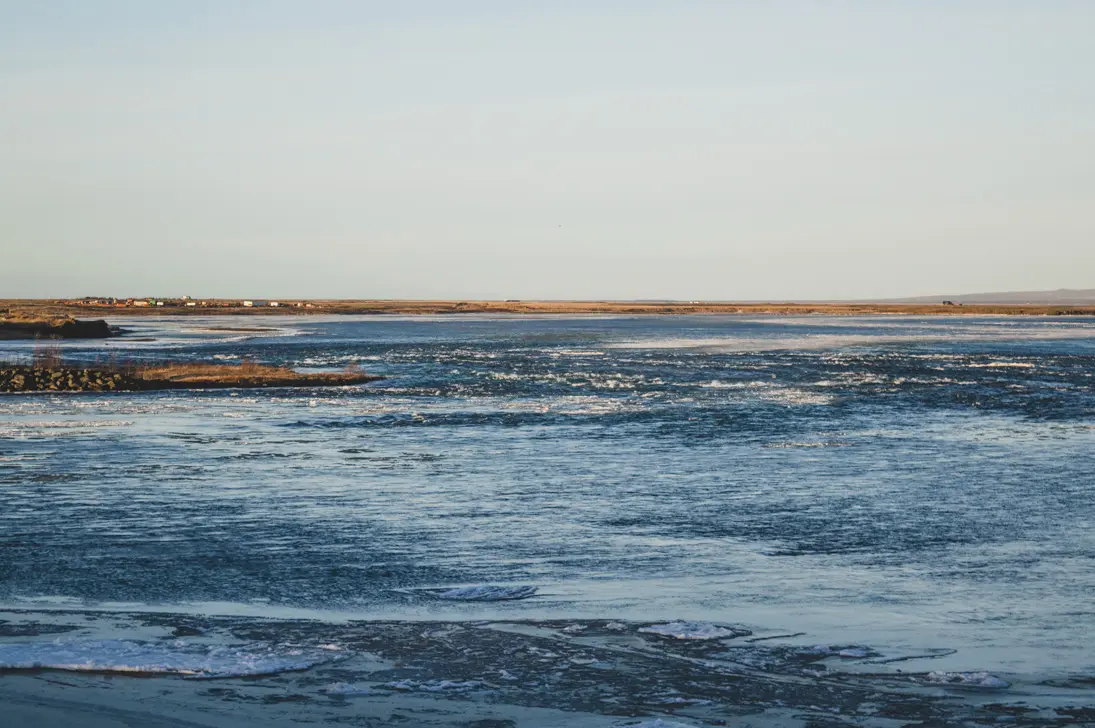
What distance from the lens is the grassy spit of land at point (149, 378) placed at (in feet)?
157

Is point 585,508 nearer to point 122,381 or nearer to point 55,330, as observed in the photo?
point 122,381

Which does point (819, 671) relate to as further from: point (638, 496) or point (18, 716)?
point (638, 496)

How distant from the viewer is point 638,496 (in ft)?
72.4

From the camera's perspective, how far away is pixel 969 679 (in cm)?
1070

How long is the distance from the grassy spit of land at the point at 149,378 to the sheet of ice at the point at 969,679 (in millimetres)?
42015

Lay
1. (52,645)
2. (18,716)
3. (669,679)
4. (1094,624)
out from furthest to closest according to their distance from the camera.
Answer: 1. (1094,624)
2. (52,645)
3. (669,679)
4. (18,716)

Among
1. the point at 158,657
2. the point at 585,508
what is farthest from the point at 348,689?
the point at 585,508

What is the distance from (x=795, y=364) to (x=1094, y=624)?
58.8m

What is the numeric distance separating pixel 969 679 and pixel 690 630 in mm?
2870

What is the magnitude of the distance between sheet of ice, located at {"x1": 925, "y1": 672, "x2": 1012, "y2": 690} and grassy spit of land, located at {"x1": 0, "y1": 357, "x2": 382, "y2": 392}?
42.0 meters

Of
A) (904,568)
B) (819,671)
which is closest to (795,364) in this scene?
(904,568)

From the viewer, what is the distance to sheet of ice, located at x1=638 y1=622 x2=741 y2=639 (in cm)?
1224

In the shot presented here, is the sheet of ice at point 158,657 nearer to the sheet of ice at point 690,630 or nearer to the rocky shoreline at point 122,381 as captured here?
the sheet of ice at point 690,630

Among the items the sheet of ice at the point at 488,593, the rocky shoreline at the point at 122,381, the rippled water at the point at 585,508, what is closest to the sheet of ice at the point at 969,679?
the rippled water at the point at 585,508
